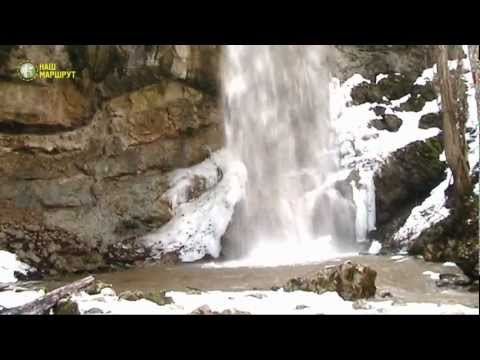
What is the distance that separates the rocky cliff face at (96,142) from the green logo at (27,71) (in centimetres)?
10

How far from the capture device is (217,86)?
39.8ft

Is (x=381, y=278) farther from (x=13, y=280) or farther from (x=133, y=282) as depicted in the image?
(x=13, y=280)

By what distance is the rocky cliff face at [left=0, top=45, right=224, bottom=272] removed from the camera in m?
10.6

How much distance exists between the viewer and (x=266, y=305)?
550 cm

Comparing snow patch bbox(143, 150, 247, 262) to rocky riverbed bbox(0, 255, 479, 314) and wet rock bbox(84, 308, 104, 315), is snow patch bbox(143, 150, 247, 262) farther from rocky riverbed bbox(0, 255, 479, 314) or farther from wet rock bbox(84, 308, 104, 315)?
wet rock bbox(84, 308, 104, 315)

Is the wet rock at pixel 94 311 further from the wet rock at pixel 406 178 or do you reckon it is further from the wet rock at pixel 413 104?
the wet rock at pixel 413 104

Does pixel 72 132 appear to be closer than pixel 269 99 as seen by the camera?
Yes

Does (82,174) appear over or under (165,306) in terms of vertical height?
over

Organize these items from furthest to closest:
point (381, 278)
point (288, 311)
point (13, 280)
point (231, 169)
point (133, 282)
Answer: point (231, 169)
point (13, 280)
point (133, 282)
point (381, 278)
point (288, 311)

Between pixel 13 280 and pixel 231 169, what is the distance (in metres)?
5.11

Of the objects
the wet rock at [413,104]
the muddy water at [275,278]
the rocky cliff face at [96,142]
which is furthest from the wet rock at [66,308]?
the wet rock at [413,104]

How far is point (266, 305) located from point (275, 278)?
2051 millimetres

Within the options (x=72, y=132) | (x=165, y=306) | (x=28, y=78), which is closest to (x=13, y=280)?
(x=72, y=132)

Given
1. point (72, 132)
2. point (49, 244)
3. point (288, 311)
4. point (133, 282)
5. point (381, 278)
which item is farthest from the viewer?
point (72, 132)
